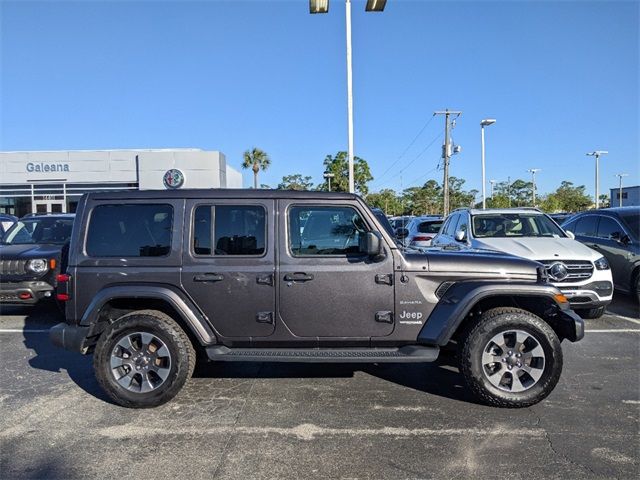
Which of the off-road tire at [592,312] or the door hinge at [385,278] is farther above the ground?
the door hinge at [385,278]

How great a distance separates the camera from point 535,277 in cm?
425

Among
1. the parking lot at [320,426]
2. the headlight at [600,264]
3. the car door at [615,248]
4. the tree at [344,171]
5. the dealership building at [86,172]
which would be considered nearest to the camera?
the parking lot at [320,426]

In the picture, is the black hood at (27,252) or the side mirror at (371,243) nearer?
the side mirror at (371,243)

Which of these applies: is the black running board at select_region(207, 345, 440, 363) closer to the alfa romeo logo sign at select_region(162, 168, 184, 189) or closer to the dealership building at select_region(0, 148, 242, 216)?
the alfa romeo logo sign at select_region(162, 168, 184, 189)

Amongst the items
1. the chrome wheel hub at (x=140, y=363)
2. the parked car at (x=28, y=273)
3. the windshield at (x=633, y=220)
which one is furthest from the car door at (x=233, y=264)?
the windshield at (x=633, y=220)

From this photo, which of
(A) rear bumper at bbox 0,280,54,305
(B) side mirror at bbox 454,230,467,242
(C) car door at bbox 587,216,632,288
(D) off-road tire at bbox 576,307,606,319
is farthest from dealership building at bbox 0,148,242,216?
(D) off-road tire at bbox 576,307,606,319

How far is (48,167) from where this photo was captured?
1097 inches

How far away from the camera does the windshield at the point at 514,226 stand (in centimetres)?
852

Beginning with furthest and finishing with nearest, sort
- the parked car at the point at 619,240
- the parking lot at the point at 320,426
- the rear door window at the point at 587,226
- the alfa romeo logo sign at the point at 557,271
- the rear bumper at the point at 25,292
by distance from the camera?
the rear door window at the point at 587,226, the parked car at the point at 619,240, the rear bumper at the point at 25,292, the alfa romeo logo sign at the point at 557,271, the parking lot at the point at 320,426

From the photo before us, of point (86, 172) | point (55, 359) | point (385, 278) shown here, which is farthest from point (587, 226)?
point (86, 172)

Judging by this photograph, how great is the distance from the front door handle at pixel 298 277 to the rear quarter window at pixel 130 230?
44.5 inches

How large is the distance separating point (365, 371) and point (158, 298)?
2.34m

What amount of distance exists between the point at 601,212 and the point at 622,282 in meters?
1.71

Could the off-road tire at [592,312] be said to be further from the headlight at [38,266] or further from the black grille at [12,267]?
the black grille at [12,267]
